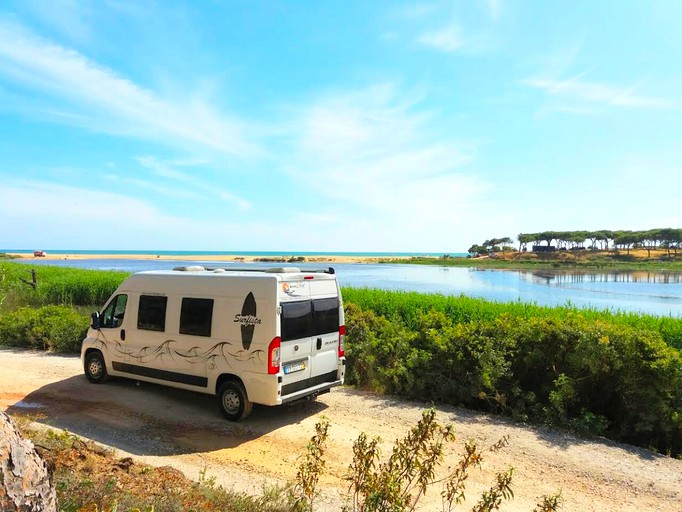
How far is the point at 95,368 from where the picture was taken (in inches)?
407

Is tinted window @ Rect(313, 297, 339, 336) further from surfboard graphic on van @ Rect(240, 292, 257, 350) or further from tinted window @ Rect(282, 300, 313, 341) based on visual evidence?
surfboard graphic on van @ Rect(240, 292, 257, 350)

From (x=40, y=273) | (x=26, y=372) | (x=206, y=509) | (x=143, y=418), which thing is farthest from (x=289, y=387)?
(x=40, y=273)

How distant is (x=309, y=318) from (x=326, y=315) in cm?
53

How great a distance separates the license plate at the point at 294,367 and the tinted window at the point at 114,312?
168 inches

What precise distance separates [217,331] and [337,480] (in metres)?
3.43

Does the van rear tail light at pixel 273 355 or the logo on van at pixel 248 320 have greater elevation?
the logo on van at pixel 248 320

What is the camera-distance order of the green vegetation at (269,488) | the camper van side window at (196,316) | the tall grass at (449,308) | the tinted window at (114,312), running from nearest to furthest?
the green vegetation at (269,488), the camper van side window at (196,316), the tinted window at (114,312), the tall grass at (449,308)

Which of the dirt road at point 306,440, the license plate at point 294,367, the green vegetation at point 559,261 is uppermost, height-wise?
the green vegetation at point 559,261

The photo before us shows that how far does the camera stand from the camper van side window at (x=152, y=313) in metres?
9.03

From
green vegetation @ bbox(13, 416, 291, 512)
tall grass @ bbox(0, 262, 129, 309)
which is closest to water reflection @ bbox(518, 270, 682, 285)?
tall grass @ bbox(0, 262, 129, 309)

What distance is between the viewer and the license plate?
776cm

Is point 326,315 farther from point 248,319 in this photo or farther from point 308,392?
point 248,319

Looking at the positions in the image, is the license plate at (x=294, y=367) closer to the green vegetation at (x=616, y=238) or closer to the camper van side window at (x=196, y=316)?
the camper van side window at (x=196, y=316)

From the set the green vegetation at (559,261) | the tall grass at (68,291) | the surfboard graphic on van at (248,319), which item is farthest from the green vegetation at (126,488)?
the green vegetation at (559,261)
